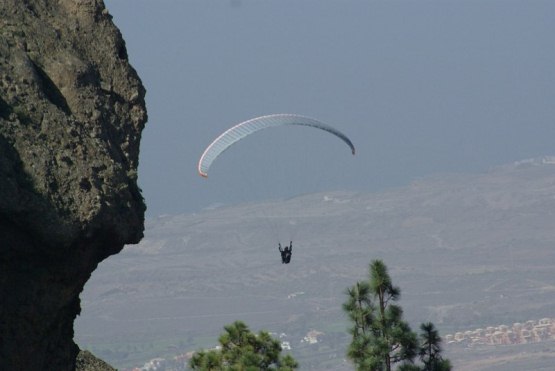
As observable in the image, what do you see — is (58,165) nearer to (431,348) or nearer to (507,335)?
(431,348)

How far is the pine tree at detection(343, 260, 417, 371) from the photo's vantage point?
82.0 ft

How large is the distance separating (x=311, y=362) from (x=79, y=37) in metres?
151

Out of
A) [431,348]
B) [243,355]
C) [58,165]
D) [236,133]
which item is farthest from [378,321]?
[58,165]

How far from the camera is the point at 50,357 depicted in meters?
16.0

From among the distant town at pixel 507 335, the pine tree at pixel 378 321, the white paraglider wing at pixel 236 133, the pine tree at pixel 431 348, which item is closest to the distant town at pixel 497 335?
the distant town at pixel 507 335

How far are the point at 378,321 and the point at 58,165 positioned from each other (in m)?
11.5

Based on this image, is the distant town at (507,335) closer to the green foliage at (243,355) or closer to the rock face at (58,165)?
the green foliage at (243,355)

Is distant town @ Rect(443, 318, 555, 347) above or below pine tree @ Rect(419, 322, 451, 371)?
above

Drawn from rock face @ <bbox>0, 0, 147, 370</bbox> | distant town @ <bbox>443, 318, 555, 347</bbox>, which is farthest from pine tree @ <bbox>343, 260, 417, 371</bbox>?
distant town @ <bbox>443, 318, 555, 347</bbox>

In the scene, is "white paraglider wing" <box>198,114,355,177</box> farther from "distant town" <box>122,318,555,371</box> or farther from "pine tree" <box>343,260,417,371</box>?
"distant town" <box>122,318,555,371</box>

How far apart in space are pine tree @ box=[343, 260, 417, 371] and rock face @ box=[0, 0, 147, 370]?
8839mm

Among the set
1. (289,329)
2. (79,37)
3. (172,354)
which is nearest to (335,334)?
(289,329)

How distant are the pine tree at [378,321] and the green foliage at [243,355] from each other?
211 cm

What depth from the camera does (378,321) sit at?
83.5 ft
